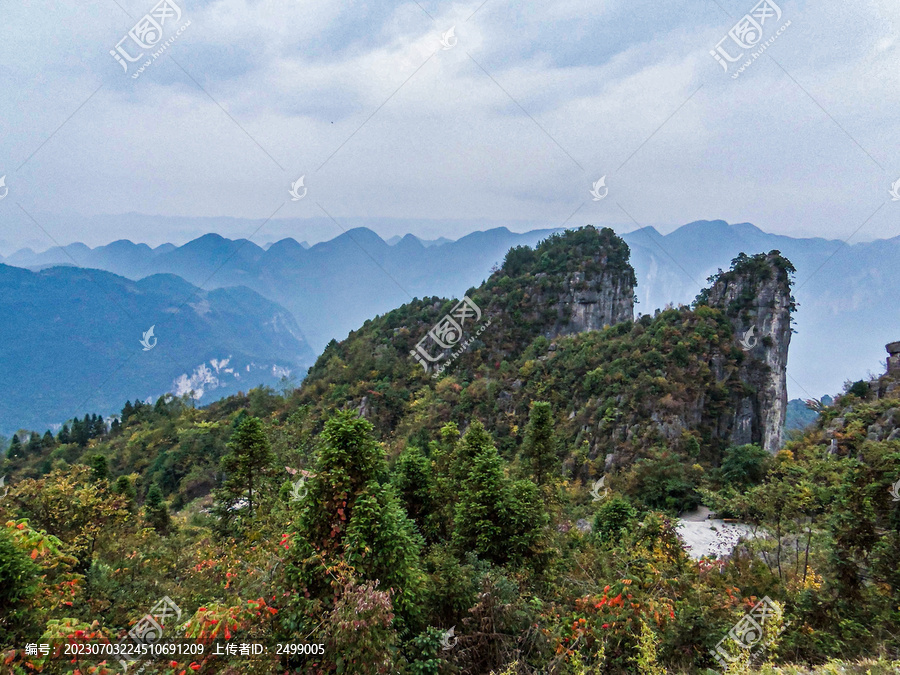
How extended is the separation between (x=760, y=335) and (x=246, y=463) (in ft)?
121

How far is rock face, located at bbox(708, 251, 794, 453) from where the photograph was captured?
32.4 m

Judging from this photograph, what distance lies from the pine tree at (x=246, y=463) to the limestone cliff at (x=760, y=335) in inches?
1250

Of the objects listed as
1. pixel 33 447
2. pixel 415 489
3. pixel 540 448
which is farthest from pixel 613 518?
pixel 33 447

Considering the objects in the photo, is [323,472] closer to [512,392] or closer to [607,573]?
[607,573]

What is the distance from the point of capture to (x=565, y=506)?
66.2ft

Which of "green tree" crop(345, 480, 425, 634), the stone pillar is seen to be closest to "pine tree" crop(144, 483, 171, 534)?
"green tree" crop(345, 480, 425, 634)

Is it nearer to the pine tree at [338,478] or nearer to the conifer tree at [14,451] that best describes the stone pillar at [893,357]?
the pine tree at [338,478]

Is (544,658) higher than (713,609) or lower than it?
lower

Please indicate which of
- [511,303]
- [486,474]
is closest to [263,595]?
[486,474]

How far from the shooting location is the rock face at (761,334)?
32.4 metres

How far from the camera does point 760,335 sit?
111ft

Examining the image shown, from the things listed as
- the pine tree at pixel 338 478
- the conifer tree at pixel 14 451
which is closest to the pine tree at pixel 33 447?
the conifer tree at pixel 14 451

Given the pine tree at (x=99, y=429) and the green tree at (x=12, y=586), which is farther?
the pine tree at (x=99, y=429)

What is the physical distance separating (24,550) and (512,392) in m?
37.5
